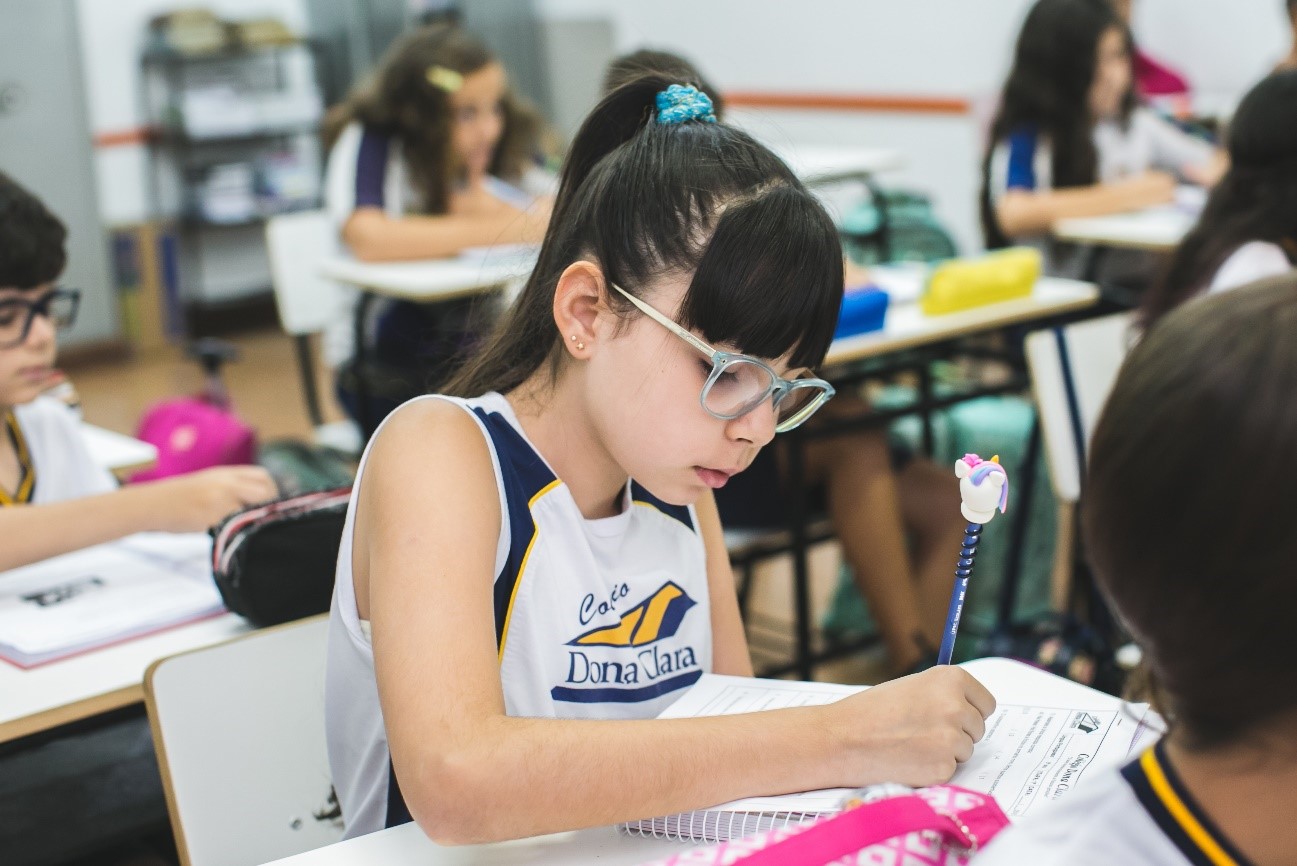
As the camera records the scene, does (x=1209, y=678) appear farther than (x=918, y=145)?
No

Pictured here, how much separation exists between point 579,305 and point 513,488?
6.3 inches

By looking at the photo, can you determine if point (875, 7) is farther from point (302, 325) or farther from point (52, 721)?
point (52, 721)

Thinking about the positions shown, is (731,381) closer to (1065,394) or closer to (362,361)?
(1065,394)

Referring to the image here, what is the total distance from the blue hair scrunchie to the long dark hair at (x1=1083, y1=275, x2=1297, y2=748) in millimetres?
588

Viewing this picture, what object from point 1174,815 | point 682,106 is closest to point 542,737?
point 1174,815

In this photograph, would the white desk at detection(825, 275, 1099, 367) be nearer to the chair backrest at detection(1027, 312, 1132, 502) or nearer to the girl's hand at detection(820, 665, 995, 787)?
the chair backrest at detection(1027, 312, 1132, 502)

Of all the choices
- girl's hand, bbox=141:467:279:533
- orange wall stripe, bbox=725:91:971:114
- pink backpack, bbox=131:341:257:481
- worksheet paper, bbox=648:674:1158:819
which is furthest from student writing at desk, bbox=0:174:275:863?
orange wall stripe, bbox=725:91:971:114

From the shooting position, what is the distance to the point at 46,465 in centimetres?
178

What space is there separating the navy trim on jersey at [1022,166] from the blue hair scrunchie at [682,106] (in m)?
2.61

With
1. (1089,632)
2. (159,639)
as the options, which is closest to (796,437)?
(1089,632)

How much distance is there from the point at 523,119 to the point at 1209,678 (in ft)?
10.2

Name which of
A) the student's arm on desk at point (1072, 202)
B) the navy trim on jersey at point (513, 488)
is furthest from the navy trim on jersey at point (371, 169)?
the navy trim on jersey at point (513, 488)

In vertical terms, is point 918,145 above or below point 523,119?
below

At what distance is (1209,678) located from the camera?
622 mm
